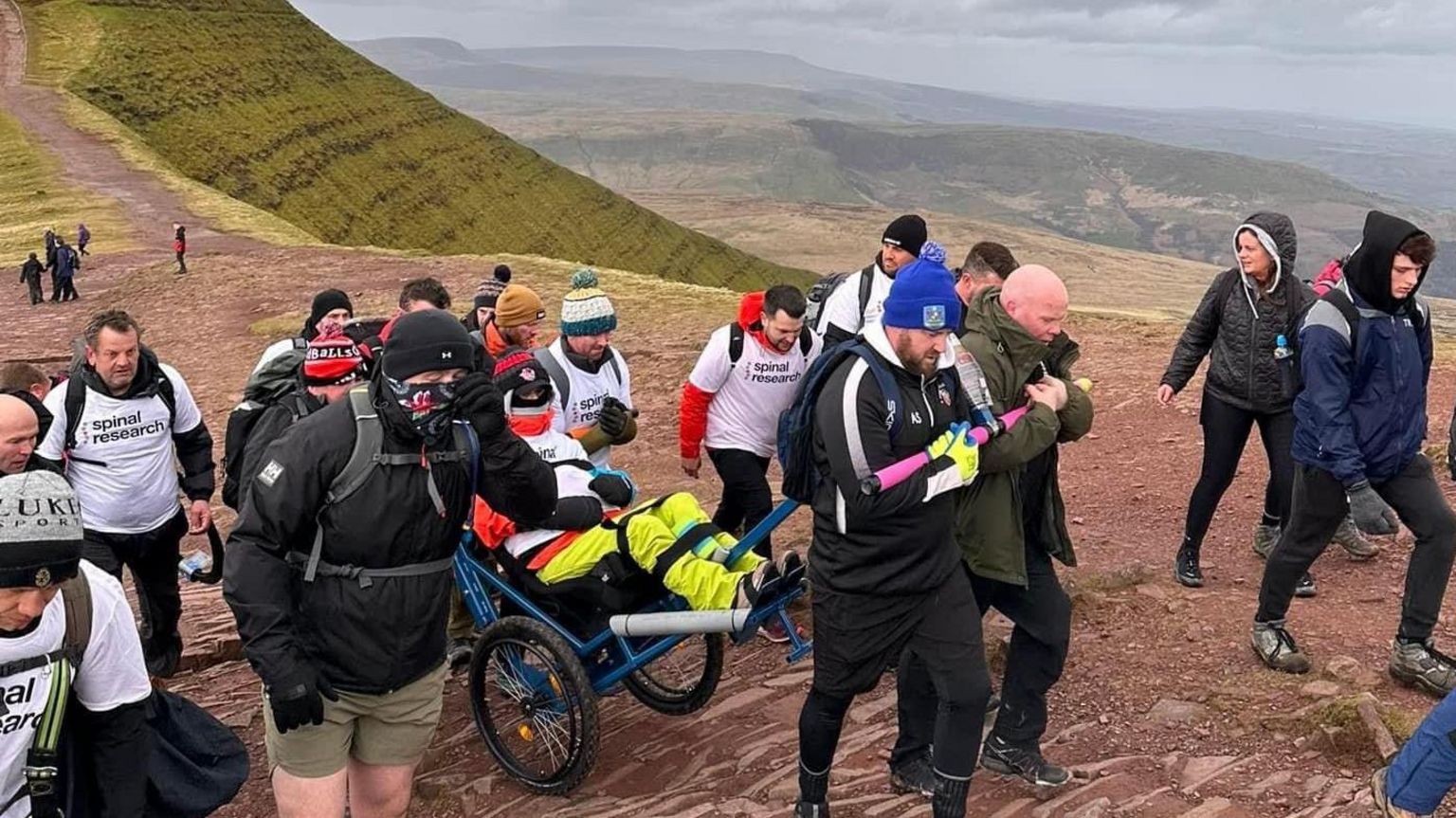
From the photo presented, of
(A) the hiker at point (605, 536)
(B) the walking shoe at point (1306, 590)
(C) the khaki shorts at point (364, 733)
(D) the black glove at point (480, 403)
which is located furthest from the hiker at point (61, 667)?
(B) the walking shoe at point (1306, 590)

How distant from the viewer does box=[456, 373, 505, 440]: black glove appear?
4230 mm

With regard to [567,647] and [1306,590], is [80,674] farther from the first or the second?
[1306,590]

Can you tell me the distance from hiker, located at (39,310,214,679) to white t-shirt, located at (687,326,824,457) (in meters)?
3.53

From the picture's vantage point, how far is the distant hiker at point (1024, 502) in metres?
5.13

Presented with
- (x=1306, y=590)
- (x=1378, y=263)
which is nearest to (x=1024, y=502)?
(x=1378, y=263)

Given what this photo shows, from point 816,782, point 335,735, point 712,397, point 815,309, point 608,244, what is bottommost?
point 608,244

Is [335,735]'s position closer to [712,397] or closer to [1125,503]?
[712,397]

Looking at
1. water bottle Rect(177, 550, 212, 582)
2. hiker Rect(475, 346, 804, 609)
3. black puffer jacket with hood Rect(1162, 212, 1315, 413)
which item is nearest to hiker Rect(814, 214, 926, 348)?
black puffer jacket with hood Rect(1162, 212, 1315, 413)

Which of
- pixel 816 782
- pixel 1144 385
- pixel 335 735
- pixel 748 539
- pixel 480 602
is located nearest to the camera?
pixel 335 735

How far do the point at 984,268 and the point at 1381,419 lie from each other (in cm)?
239

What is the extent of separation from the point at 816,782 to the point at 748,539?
1.35 metres

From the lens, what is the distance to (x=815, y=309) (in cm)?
858

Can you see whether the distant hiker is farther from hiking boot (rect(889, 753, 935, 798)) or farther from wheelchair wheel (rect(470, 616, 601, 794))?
wheelchair wheel (rect(470, 616, 601, 794))

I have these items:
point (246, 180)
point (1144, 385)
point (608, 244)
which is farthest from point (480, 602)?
point (608, 244)
